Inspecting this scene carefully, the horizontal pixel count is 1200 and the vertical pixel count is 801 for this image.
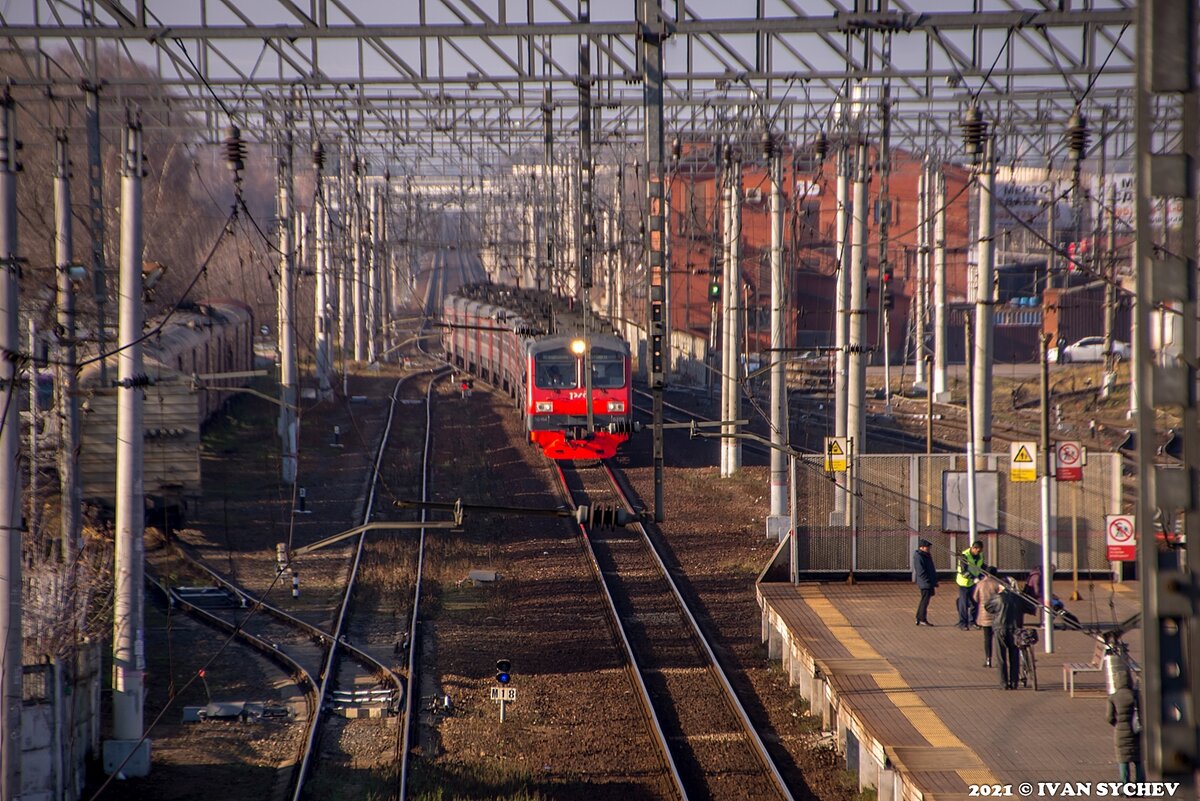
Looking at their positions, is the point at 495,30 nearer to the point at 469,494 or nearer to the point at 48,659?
the point at 48,659

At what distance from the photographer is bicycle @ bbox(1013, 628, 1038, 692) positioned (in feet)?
35.0

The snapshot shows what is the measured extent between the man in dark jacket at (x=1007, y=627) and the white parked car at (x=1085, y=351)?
3105 centimetres

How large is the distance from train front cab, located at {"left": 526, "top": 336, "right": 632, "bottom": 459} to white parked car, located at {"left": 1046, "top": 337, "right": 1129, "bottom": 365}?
828 inches

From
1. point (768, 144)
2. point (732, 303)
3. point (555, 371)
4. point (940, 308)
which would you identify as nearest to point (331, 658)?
point (768, 144)

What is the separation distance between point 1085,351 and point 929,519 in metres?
30.9

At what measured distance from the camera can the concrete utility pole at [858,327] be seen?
49.8 ft

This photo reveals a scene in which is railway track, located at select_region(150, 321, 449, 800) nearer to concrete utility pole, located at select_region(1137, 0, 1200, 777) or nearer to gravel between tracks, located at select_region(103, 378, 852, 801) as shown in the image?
gravel between tracks, located at select_region(103, 378, 852, 801)

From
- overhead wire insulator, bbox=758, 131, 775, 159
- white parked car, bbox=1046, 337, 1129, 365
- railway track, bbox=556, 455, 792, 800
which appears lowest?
railway track, bbox=556, 455, 792, 800

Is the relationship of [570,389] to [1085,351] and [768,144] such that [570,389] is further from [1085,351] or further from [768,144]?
[1085,351]

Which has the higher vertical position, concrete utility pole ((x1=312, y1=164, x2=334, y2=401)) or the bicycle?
concrete utility pole ((x1=312, y1=164, x2=334, y2=401))

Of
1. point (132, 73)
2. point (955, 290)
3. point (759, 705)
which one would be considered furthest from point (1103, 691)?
point (132, 73)

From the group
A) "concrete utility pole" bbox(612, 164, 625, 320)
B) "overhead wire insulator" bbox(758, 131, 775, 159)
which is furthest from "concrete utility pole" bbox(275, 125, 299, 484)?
"overhead wire insulator" bbox(758, 131, 775, 159)

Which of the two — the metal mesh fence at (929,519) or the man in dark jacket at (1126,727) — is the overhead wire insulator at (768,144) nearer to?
the metal mesh fence at (929,519)

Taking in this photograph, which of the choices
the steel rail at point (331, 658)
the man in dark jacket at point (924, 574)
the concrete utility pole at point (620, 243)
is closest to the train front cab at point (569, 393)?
the concrete utility pole at point (620, 243)
